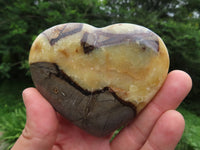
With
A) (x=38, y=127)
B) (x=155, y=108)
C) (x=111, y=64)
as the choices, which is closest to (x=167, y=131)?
(x=155, y=108)

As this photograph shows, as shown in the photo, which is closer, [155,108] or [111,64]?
[111,64]

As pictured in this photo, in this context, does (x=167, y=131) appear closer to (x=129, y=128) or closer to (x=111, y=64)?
(x=129, y=128)

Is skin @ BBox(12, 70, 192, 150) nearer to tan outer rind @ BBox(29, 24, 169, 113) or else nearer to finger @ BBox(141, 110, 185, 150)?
finger @ BBox(141, 110, 185, 150)

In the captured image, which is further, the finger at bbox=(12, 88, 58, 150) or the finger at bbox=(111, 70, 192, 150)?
the finger at bbox=(111, 70, 192, 150)

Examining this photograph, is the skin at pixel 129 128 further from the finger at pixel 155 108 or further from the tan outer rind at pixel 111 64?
the tan outer rind at pixel 111 64

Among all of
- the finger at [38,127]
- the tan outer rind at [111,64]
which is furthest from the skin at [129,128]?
the tan outer rind at [111,64]

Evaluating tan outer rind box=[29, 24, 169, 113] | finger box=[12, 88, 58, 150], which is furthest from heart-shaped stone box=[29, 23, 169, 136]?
finger box=[12, 88, 58, 150]
